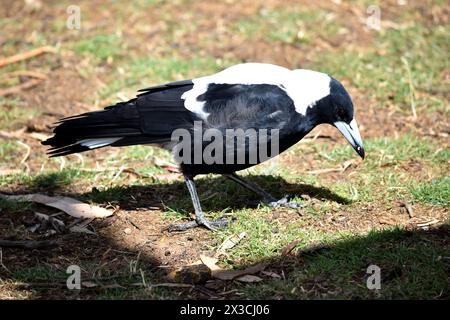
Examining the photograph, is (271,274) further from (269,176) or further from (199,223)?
(269,176)

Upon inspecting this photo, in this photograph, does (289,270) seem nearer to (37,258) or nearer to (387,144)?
(37,258)

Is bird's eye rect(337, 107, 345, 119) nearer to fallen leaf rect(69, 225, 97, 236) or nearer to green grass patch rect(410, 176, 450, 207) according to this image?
green grass patch rect(410, 176, 450, 207)

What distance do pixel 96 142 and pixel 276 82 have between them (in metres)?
1.10

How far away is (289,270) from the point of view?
134 inches

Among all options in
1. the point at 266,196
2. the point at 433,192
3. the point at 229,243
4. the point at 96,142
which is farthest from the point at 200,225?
the point at 433,192

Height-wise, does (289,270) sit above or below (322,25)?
below

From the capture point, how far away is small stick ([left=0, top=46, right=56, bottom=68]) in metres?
6.33

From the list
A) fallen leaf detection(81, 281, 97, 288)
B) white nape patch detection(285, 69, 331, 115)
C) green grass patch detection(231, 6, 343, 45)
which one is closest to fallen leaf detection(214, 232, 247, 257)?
fallen leaf detection(81, 281, 97, 288)

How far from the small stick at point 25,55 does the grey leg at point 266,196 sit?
2.92m

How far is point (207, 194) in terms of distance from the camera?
4414mm

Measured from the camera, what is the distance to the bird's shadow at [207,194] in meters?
4.23

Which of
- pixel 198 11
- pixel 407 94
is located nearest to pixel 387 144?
pixel 407 94

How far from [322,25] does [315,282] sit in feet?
13.5

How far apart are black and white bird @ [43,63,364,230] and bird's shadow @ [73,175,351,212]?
307 millimetres
